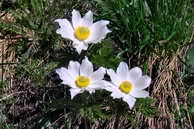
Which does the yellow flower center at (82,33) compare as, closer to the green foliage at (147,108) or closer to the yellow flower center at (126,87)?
the yellow flower center at (126,87)

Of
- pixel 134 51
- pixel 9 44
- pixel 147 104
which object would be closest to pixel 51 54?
pixel 9 44

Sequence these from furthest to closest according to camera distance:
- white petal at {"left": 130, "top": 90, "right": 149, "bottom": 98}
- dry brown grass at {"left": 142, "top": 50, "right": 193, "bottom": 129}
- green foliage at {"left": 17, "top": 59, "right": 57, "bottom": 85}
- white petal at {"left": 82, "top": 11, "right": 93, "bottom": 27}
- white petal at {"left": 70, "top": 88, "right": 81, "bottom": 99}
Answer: green foliage at {"left": 17, "top": 59, "right": 57, "bottom": 85}
dry brown grass at {"left": 142, "top": 50, "right": 193, "bottom": 129}
white petal at {"left": 82, "top": 11, "right": 93, "bottom": 27}
white petal at {"left": 130, "top": 90, "right": 149, "bottom": 98}
white petal at {"left": 70, "top": 88, "right": 81, "bottom": 99}

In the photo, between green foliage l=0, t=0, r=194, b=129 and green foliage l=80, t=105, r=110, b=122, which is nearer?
green foliage l=80, t=105, r=110, b=122

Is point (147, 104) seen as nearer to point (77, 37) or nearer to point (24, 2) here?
point (77, 37)

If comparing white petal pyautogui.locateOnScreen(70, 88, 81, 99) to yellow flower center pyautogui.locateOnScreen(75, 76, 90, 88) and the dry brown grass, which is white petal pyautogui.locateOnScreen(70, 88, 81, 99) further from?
the dry brown grass

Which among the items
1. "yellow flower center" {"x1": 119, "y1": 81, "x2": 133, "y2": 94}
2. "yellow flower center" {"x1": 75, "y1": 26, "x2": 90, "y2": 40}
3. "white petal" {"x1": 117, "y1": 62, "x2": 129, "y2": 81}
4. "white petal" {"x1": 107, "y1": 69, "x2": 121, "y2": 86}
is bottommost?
"yellow flower center" {"x1": 119, "y1": 81, "x2": 133, "y2": 94}

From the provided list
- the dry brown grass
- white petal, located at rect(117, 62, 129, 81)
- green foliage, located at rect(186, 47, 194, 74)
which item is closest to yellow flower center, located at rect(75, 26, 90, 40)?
white petal, located at rect(117, 62, 129, 81)

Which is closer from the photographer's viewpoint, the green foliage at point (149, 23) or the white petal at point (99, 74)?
the white petal at point (99, 74)

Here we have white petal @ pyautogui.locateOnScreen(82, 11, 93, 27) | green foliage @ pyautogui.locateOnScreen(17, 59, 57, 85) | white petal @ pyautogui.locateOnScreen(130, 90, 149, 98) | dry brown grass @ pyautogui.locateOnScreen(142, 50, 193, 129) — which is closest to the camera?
white petal @ pyautogui.locateOnScreen(130, 90, 149, 98)

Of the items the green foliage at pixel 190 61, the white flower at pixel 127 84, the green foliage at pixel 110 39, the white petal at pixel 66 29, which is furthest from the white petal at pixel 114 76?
the green foliage at pixel 190 61

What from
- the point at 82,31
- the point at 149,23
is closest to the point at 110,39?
the point at 149,23
